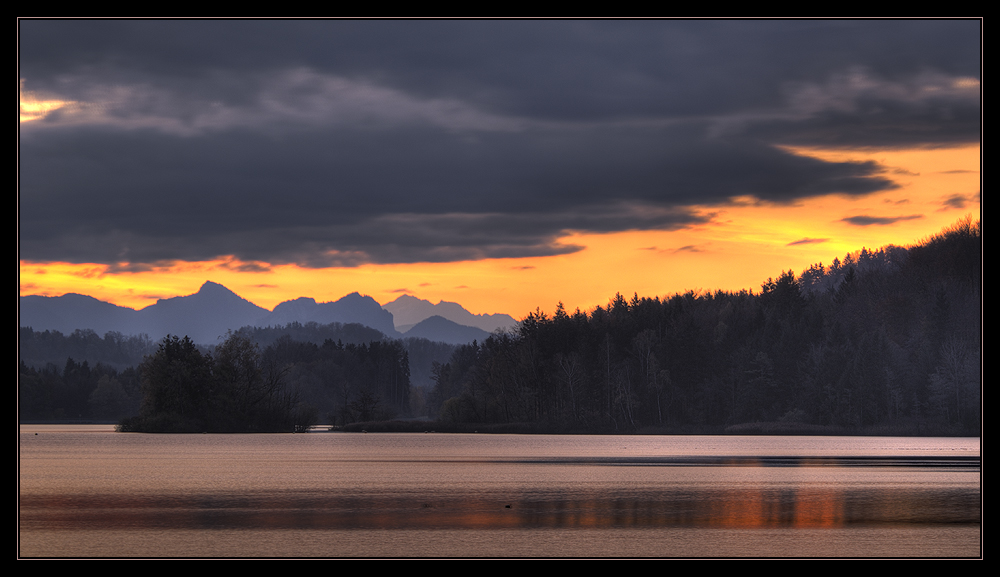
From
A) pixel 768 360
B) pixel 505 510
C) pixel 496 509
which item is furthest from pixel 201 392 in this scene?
pixel 505 510

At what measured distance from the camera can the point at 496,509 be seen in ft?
112

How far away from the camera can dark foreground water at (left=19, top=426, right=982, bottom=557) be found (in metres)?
25.6

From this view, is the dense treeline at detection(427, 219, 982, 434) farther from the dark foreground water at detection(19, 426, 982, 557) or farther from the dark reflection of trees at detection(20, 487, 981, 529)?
the dark reflection of trees at detection(20, 487, 981, 529)

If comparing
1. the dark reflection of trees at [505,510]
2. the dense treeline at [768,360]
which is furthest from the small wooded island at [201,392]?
the dark reflection of trees at [505,510]

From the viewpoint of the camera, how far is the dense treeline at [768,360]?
4904 inches

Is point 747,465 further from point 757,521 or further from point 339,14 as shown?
point 339,14

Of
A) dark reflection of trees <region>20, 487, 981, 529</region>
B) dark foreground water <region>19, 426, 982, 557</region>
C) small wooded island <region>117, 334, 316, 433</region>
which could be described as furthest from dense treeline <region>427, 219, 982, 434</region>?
dark reflection of trees <region>20, 487, 981, 529</region>

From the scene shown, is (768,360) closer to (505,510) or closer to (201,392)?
(201,392)

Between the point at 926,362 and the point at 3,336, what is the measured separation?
123m

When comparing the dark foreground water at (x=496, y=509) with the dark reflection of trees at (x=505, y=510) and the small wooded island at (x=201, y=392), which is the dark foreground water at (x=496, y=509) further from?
the small wooded island at (x=201, y=392)

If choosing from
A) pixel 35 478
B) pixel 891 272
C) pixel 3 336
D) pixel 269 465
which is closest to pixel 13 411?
pixel 3 336

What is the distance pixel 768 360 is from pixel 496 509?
107 meters

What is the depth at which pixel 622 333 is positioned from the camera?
147000mm

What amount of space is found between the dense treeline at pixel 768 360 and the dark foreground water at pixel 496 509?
66.4m
